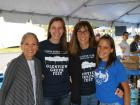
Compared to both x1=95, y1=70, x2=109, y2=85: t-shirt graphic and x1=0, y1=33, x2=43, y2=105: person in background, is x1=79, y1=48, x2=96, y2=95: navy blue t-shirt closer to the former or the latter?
x1=95, y1=70, x2=109, y2=85: t-shirt graphic

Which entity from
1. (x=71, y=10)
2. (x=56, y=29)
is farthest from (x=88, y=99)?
(x=71, y=10)

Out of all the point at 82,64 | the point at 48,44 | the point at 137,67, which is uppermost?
the point at 48,44

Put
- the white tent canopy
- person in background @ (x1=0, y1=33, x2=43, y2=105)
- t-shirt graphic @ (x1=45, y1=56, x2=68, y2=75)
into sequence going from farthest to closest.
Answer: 1. the white tent canopy
2. t-shirt graphic @ (x1=45, y1=56, x2=68, y2=75)
3. person in background @ (x1=0, y1=33, x2=43, y2=105)

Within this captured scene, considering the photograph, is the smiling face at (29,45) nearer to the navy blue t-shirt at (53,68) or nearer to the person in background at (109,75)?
the navy blue t-shirt at (53,68)

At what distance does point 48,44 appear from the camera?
2754mm

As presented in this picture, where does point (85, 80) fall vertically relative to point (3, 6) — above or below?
below

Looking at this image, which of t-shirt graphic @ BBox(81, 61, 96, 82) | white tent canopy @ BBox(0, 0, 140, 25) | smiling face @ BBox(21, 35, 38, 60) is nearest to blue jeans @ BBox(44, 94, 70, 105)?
t-shirt graphic @ BBox(81, 61, 96, 82)

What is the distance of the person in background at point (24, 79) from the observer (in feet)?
7.74

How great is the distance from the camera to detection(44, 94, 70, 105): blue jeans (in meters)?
2.77

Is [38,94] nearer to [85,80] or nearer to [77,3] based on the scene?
[85,80]

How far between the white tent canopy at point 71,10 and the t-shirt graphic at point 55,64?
192 centimetres

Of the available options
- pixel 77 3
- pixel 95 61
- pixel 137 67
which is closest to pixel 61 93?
pixel 95 61

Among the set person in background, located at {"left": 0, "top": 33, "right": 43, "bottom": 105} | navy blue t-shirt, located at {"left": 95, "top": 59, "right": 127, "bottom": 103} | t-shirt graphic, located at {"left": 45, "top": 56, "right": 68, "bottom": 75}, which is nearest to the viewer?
person in background, located at {"left": 0, "top": 33, "right": 43, "bottom": 105}

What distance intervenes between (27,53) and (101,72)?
693 millimetres
